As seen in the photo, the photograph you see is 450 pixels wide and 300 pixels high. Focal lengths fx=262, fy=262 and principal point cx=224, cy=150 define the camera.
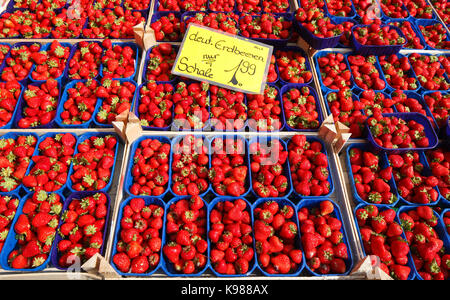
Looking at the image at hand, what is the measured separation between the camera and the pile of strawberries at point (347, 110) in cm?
214

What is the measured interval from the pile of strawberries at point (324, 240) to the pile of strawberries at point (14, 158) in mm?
2000

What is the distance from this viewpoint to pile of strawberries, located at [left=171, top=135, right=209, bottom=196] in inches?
72.8

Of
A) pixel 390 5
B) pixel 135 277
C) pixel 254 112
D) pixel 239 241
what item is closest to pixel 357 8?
pixel 390 5

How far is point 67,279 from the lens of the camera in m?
1.52

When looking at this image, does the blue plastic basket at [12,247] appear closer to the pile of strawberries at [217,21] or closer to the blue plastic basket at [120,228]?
the blue plastic basket at [120,228]

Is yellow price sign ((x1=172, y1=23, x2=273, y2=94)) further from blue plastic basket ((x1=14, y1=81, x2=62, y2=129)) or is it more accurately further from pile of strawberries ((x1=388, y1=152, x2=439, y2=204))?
pile of strawberries ((x1=388, y1=152, x2=439, y2=204))

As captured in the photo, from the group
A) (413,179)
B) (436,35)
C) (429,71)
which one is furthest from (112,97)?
(436,35)

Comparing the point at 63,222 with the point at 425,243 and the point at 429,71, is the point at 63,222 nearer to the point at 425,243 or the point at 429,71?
the point at 425,243

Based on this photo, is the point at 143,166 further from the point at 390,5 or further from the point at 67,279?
the point at 390,5

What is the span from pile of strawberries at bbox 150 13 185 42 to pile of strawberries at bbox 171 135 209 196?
4.08 ft

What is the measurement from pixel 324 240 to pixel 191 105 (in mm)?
1421

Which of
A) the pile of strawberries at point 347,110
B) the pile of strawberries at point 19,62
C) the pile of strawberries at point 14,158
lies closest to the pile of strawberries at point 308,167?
the pile of strawberries at point 347,110

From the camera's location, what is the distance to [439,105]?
7.74ft
